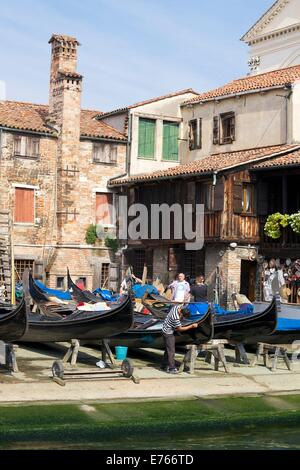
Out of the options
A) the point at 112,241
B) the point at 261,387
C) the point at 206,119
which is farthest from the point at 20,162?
the point at 261,387

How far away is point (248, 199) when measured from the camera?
2506cm

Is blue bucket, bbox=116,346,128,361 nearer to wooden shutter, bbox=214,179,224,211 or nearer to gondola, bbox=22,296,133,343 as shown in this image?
gondola, bbox=22,296,133,343

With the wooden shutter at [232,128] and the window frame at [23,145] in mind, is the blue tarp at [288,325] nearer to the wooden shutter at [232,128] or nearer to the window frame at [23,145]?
the wooden shutter at [232,128]

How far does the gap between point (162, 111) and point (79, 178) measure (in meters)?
4.08

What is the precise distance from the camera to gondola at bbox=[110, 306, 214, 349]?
14.4 metres

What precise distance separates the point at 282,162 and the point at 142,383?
12.6m

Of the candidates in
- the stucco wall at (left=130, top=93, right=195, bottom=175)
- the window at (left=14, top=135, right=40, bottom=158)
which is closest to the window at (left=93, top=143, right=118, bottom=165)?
the stucco wall at (left=130, top=93, right=195, bottom=175)

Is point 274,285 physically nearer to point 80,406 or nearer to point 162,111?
point 162,111

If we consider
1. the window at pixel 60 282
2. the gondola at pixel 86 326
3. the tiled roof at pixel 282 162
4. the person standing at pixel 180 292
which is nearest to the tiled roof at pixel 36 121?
the window at pixel 60 282

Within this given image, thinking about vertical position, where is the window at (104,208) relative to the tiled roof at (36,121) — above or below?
below

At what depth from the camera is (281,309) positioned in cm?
1881

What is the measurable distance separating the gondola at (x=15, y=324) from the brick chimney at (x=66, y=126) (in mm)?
14272

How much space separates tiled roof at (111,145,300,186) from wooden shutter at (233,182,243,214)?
62 centimetres

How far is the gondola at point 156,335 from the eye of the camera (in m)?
14.4
